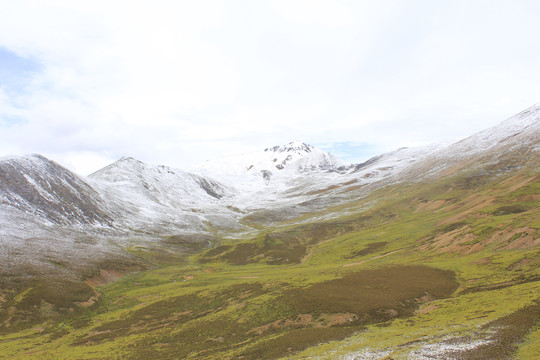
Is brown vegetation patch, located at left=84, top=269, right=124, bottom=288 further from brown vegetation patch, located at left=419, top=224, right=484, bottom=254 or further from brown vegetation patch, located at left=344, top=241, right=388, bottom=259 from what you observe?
brown vegetation patch, located at left=419, top=224, right=484, bottom=254

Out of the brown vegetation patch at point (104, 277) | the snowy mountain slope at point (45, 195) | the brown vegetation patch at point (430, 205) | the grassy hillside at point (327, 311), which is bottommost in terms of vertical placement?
the grassy hillside at point (327, 311)

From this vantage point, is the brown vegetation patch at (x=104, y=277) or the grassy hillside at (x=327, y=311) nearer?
the grassy hillside at (x=327, y=311)

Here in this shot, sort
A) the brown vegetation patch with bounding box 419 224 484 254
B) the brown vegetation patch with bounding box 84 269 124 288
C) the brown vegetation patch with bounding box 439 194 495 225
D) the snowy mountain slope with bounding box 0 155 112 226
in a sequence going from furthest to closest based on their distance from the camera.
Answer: the snowy mountain slope with bounding box 0 155 112 226, the brown vegetation patch with bounding box 439 194 495 225, the brown vegetation patch with bounding box 84 269 124 288, the brown vegetation patch with bounding box 419 224 484 254

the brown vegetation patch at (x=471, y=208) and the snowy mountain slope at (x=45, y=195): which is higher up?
the snowy mountain slope at (x=45, y=195)

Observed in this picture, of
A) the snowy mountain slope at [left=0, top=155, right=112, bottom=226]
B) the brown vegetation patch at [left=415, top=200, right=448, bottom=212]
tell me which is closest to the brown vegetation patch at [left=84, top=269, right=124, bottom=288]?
the snowy mountain slope at [left=0, top=155, right=112, bottom=226]

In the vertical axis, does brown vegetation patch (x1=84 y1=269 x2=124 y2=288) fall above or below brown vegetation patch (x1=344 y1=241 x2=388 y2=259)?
above

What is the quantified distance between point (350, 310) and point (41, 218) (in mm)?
154089

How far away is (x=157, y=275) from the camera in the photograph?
Answer: 10912 centimetres

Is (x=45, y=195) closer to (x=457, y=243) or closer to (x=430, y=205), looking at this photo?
(x=457, y=243)

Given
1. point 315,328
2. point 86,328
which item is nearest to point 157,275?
point 86,328

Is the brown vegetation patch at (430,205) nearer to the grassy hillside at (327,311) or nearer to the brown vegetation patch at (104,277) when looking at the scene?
the grassy hillside at (327,311)

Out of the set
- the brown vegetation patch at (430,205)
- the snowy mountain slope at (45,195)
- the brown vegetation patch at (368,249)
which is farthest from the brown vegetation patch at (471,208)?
the snowy mountain slope at (45,195)

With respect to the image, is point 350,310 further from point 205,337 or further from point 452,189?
point 452,189

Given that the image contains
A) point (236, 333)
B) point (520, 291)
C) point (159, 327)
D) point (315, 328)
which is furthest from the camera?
point (159, 327)
